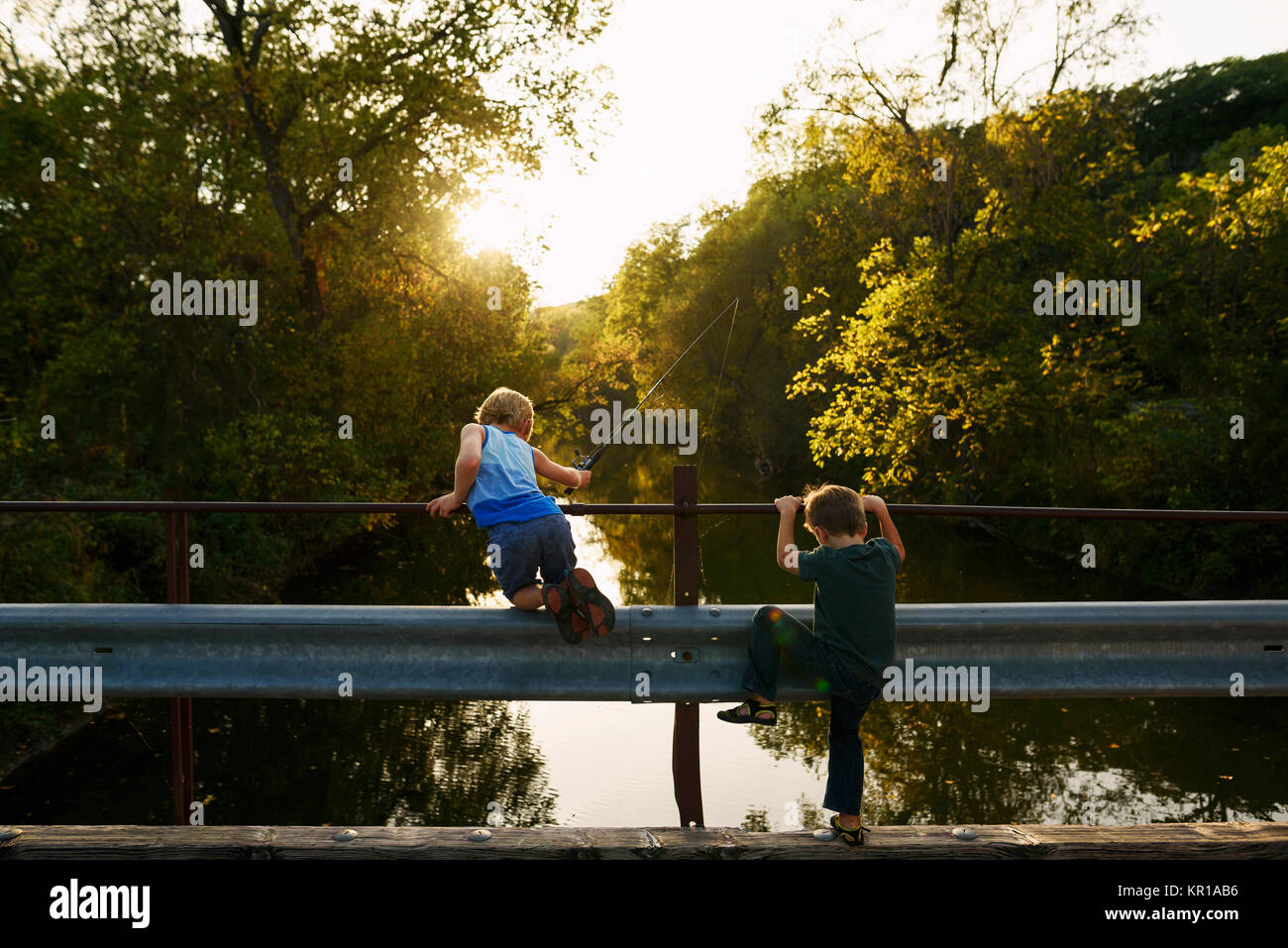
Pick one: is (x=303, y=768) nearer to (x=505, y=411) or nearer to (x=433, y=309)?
(x=505, y=411)

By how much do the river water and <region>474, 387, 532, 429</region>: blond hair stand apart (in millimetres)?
6224

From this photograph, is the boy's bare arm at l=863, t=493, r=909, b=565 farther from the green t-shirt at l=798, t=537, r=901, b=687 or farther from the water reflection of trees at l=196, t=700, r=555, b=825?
the water reflection of trees at l=196, t=700, r=555, b=825

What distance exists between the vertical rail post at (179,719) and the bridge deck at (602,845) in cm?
51

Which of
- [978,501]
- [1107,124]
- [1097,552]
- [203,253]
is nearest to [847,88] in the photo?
[1107,124]

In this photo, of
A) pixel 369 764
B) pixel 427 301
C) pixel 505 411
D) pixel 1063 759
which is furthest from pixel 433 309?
pixel 505 411

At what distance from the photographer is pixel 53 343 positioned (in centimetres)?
1641

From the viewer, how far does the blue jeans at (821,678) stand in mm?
3686

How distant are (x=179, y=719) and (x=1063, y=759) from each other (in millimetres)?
10398

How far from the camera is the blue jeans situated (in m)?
3.69

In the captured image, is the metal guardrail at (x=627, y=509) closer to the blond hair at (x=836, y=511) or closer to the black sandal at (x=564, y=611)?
the blond hair at (x=836, y=511)

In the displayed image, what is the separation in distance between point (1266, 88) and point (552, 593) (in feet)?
180

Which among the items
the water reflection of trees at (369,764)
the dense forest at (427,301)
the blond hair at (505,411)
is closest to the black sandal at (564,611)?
the blond hair at (505,411)

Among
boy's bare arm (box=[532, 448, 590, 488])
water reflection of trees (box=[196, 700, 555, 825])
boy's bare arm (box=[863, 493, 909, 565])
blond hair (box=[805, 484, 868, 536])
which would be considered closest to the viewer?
blond hair (box=[805, 484, 868, 536])

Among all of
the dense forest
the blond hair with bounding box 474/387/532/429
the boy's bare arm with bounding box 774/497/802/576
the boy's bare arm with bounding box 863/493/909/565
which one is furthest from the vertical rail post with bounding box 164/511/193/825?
the dense forest
